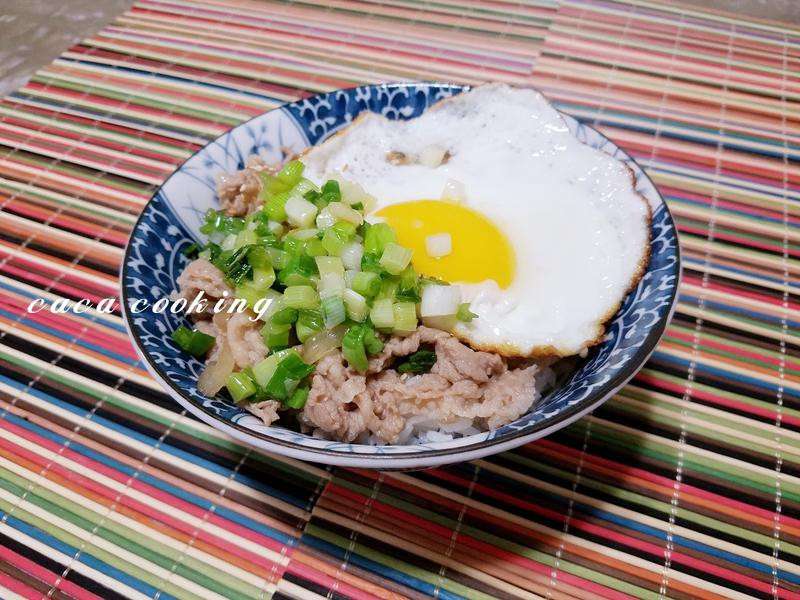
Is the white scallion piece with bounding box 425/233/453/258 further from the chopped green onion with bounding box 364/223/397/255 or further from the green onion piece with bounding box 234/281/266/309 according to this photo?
the green onion piece with bounding box 234/281/266/309

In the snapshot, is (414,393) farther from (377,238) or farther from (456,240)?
(456,240)

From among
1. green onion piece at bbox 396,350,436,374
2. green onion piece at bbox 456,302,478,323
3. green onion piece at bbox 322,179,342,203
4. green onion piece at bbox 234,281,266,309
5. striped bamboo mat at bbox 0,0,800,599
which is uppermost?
green onion piece at bbox 322,179,342,203

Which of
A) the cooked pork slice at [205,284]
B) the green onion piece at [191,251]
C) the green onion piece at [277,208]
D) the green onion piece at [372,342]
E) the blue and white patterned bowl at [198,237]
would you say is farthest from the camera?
the green onion piece at [191,251]

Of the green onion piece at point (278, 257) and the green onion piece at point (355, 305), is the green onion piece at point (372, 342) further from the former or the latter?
the green onion piece at point (278, 257)

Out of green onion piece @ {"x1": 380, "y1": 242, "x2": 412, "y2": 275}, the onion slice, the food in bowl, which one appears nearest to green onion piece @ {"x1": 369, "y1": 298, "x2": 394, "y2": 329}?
the food in bowl

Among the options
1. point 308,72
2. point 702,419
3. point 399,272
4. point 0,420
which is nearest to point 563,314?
point 399,272

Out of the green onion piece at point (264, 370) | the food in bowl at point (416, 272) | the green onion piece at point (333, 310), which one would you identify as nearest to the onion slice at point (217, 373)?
the food in bowl at point (416, 272)
